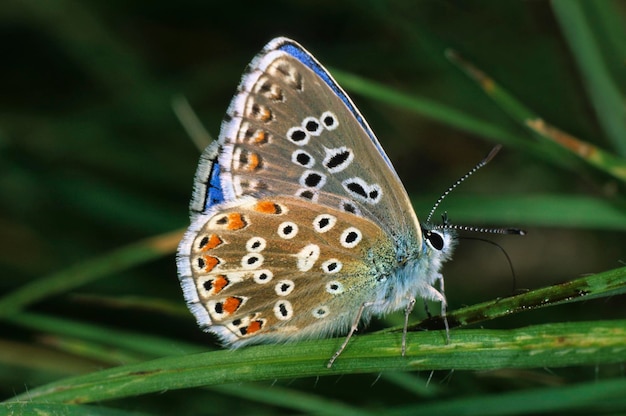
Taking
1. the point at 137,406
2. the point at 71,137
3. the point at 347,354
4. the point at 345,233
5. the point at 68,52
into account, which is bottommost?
the point at 137,406

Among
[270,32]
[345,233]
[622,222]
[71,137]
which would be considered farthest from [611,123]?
[71,137]

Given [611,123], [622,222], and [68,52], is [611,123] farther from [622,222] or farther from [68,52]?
[68,52]

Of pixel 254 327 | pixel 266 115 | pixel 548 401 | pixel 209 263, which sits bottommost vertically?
pixel 548 401

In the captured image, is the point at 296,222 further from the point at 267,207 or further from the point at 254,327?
the point at 254,327

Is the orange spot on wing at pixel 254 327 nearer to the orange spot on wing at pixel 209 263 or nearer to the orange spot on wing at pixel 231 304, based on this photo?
the orange spot on wing at pixel 231 304

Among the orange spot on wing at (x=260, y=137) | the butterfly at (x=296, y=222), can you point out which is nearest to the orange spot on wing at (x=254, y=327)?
the butterfly at (x=296, y=222)

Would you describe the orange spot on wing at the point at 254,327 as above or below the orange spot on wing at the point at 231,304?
below

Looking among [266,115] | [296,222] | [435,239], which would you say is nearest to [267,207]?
[296,222]
